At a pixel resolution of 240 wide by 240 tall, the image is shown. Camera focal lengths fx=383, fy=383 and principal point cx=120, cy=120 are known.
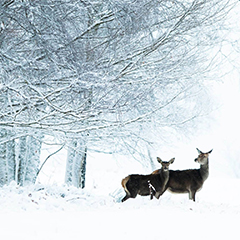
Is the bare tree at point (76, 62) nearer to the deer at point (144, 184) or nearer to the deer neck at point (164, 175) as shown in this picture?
the deer at point (144, 184)

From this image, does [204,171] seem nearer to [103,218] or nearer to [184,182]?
[184,182]

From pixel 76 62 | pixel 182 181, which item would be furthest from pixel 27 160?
pixel 76 62

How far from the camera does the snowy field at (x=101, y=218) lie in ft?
16.9

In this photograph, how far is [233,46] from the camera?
411 inches

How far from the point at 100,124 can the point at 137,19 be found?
217cm

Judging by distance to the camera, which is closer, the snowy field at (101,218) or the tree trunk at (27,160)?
the snowy field at (101,218)

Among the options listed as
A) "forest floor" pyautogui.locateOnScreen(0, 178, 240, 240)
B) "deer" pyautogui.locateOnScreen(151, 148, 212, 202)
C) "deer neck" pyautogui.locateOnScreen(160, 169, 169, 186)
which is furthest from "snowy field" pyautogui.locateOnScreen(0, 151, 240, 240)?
"deer" pyautogui.locateOnScreen(151, 148, 212, 202)

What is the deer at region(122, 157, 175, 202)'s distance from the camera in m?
9.01

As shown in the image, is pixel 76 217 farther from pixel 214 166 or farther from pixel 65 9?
pixel 214 166

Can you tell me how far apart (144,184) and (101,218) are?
9.92ft

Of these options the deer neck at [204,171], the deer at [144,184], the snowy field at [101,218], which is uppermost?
the deer neck at [204,171]

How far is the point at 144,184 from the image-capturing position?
9.06m

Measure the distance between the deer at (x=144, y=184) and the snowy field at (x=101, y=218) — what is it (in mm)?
433

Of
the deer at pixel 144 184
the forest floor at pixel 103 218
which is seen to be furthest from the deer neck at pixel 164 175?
the forest floor at pixel 103 218
